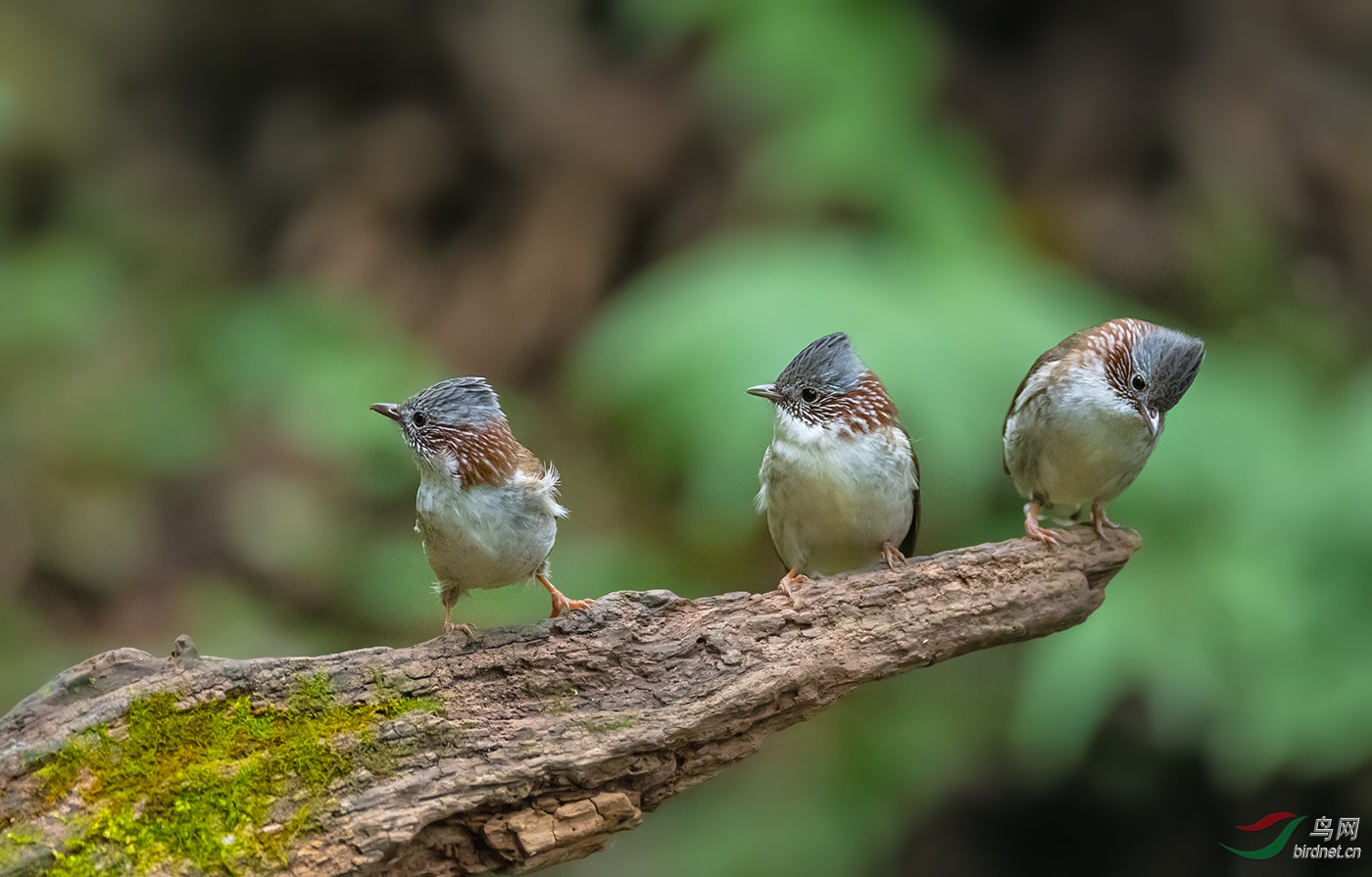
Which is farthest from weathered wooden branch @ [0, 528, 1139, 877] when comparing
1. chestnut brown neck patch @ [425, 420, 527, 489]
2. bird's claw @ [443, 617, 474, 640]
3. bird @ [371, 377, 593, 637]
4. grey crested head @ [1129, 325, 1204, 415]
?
grey crested head @ [1129, 325, 1204, 415]

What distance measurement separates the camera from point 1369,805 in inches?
210

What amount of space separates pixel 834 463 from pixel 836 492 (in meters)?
0.11

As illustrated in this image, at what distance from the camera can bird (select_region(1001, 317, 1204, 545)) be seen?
13.3ft

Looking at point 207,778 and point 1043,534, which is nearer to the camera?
point 207,778

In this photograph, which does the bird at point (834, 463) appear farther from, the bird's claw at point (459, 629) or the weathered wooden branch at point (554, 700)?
the bird's claw at point (459, 629)

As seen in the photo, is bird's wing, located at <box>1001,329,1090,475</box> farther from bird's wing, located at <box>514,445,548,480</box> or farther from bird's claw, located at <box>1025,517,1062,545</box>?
bird's wing, located at <box>514,445,548,480</box>

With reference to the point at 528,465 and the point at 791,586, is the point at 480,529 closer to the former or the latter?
the point at 528,465

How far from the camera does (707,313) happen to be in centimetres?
603

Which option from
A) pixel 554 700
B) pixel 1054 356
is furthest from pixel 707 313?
pixel 554 700

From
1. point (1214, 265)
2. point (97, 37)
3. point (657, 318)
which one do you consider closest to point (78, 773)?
point (657, 318)

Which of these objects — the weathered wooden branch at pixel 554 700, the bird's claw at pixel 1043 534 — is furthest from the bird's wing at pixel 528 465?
the bird's claw at pixel 1043 534

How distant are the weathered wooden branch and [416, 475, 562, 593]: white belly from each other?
26 centimetres

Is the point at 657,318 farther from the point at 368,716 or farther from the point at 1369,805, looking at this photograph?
the point at 1369,805

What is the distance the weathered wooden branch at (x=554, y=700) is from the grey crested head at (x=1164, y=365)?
37.2 inches
